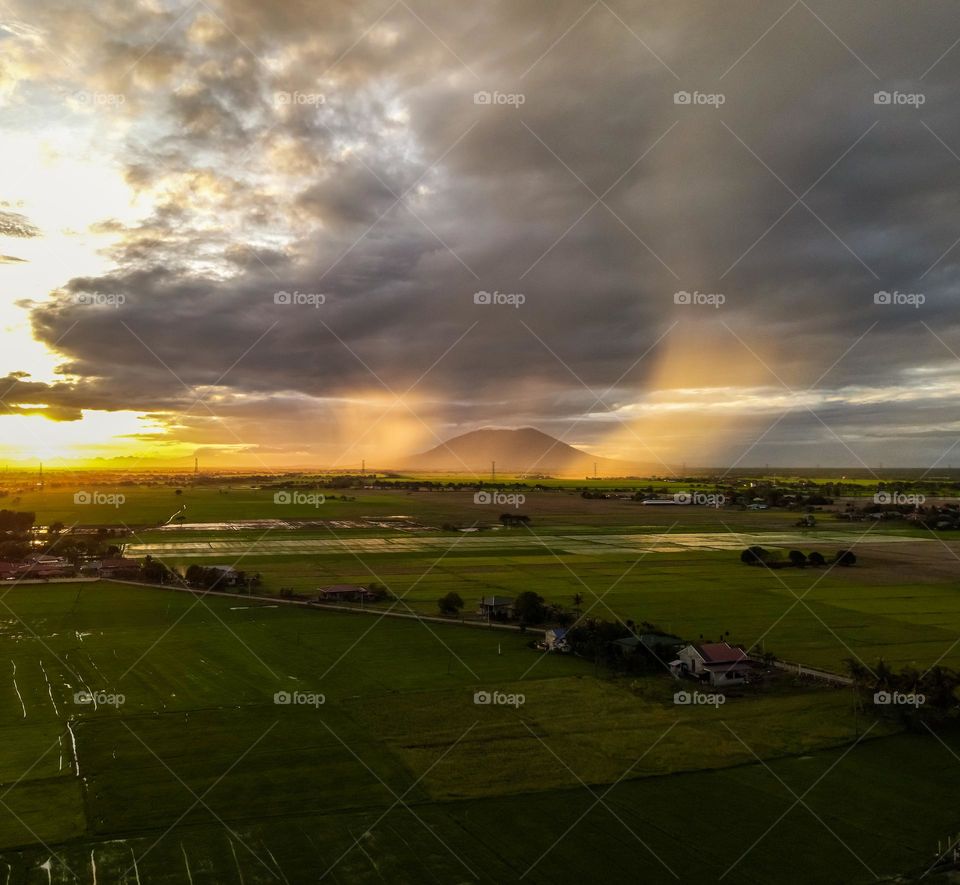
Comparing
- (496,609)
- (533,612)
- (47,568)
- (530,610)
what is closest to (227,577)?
(47,568)

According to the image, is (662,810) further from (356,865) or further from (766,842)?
(356,865)

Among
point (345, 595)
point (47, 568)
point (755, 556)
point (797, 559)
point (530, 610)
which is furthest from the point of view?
point (755, 556)

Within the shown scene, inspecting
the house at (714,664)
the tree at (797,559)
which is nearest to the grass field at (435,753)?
the house at (714,664)

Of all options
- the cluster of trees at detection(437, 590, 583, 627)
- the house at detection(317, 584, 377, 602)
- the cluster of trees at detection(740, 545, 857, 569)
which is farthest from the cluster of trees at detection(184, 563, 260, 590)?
the cluster of trees at detection(740, 545, 857, 569)

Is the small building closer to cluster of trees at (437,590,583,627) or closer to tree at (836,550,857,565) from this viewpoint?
cluster of trees at (437,590,583,627)

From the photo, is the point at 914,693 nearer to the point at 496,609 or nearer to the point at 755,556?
the point at 496,609

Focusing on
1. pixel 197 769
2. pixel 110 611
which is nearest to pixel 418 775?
pixel 197 769
